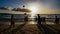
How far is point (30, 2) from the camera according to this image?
293 inches

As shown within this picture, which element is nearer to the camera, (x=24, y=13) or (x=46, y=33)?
(x=46, y=33)

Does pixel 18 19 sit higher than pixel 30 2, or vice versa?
pixel 30 2

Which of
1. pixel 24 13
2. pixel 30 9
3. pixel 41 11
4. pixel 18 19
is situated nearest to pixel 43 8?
pixel 41 11

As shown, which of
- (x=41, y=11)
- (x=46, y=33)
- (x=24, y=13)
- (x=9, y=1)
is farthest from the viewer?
(x=24, y=13)

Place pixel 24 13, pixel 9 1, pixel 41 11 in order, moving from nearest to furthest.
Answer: pixel 9 1, pixel 41 11, pixel 24 13

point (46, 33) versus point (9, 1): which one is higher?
point (9, 1)

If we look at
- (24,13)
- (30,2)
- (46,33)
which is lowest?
(46,33)

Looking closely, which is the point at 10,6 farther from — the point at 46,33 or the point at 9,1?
the point at 46,33

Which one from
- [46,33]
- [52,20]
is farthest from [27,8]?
[46,33]

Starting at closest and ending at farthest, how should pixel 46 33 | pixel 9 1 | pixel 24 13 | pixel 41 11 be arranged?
pixel 46 33
pixel 9 1
pixel 41 11
pixel 24 13

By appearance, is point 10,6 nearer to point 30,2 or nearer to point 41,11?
point 30,2

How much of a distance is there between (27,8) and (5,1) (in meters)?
1.37

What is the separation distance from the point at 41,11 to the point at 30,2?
0.85 meters

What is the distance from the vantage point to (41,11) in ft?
24.5
